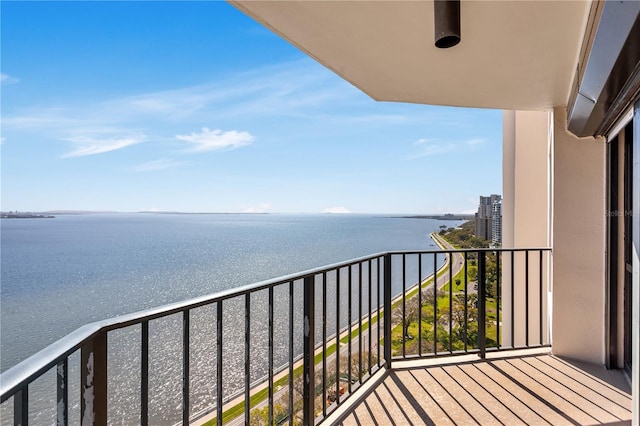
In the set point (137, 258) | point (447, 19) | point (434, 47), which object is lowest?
point (137, 258)

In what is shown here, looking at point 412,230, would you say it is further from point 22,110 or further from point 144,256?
point 22,110

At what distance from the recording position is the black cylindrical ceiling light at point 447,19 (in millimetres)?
1428

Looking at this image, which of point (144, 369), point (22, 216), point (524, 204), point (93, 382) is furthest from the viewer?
point (22, 216)

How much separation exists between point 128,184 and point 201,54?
1674 centimetres

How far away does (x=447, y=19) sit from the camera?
1441 mm

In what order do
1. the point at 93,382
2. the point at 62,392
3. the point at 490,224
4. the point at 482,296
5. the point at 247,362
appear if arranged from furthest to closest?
the point at 490,224, the point at 482,296, the point at 247,362, the point at 93,382, the point at 62,392

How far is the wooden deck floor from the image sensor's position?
2.15 metres

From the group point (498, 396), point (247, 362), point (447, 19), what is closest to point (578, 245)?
point (498, 396)

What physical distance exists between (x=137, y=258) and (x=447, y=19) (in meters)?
32.7

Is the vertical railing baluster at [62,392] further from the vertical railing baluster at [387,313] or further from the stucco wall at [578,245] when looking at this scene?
the stucco wall at [578,245]

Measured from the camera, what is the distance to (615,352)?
9.02 feet

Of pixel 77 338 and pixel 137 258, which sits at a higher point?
pixel 77 338

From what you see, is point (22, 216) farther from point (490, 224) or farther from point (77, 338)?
point (77, 338)

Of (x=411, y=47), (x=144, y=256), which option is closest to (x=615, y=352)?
(x=411, y=47)
